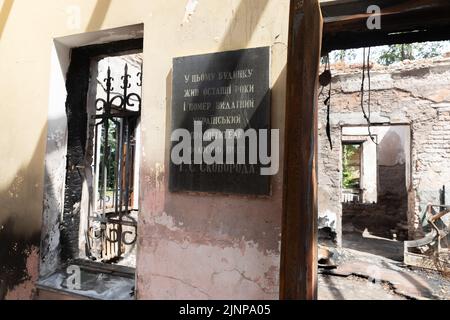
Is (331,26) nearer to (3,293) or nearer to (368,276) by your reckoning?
(3,293)

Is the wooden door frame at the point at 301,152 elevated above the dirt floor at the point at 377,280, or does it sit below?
above

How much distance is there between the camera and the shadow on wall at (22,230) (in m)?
2.65

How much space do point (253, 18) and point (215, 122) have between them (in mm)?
736

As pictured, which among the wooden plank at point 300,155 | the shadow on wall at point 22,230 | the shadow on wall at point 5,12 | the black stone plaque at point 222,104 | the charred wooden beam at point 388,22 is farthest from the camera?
the shadow on wall at point 5,12

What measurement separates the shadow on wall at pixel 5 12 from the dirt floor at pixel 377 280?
15.1 ft

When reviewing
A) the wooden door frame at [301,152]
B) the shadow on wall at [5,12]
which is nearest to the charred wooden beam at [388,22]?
the wooden door frame at [301,152]

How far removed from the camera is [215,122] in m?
2.11

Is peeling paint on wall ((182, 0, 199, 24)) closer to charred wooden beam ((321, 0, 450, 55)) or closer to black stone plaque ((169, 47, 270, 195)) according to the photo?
black stone plaque ((169, 47, 270, 195))

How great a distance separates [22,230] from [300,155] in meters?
2.55

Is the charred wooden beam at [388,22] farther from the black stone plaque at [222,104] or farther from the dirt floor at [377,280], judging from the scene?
the dirt floor at [377,280]

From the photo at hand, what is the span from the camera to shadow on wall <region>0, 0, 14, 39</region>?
9.36 ft

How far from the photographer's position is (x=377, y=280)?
479cm

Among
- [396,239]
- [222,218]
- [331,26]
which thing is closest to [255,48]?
[331,26]

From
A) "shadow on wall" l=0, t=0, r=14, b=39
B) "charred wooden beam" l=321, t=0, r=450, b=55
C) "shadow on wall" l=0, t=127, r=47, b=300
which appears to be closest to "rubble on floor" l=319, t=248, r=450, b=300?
"charred wooden beam" l=321, t=0, r=450, b=55
